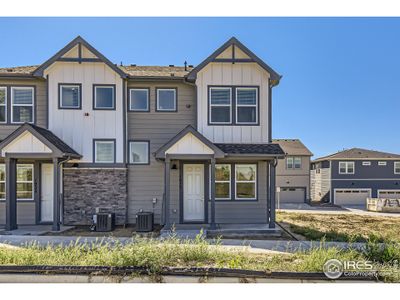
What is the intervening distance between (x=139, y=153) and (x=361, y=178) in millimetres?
22456

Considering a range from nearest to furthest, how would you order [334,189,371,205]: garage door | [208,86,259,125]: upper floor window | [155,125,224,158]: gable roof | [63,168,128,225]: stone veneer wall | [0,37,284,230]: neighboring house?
1. [155,125,224,158]: gable roof
2. [0,37,284,230]: neighboring house
3. [63,168,128,225]: stone veneer wall
4. [208,86,259,125]: upper floor window
5. [334,189,371,205]: garage door

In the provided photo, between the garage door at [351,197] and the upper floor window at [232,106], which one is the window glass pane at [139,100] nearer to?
the upper floor window at [232,106]

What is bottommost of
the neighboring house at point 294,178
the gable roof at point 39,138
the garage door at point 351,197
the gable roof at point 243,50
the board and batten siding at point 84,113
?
the garage door at point 351,197

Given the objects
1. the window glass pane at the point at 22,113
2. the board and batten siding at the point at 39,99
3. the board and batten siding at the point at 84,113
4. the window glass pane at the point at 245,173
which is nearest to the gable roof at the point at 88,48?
the board and batten siding at the point at 84,113

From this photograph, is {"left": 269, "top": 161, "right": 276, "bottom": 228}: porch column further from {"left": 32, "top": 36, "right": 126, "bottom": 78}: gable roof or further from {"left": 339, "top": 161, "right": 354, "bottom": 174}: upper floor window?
{"left": 339, "top": 161, "right": 354, "bottom": 174}: upper floor window

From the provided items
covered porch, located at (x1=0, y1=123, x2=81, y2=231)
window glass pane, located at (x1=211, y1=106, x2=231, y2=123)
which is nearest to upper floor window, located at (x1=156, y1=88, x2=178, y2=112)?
window glass pane, located at (x1=211, y1=106, x2=231, y2=123)

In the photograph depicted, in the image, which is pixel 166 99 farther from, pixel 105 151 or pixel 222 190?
pixel 222 190

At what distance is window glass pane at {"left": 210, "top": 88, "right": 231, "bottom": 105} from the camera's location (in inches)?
453

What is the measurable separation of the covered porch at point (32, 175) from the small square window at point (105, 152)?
0.90m

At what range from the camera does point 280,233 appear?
10.1 metres

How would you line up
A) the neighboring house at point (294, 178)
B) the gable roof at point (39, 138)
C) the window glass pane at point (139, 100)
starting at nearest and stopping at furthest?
the gable roof at point (39, 138)
the window glass pane at point (139, 100)
the neighboring house at point (294, 178)

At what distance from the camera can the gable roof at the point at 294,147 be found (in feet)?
87.1

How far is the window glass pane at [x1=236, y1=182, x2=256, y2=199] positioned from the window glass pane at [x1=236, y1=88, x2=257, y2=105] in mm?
3292

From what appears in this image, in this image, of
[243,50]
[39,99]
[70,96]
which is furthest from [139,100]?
[243,50]
